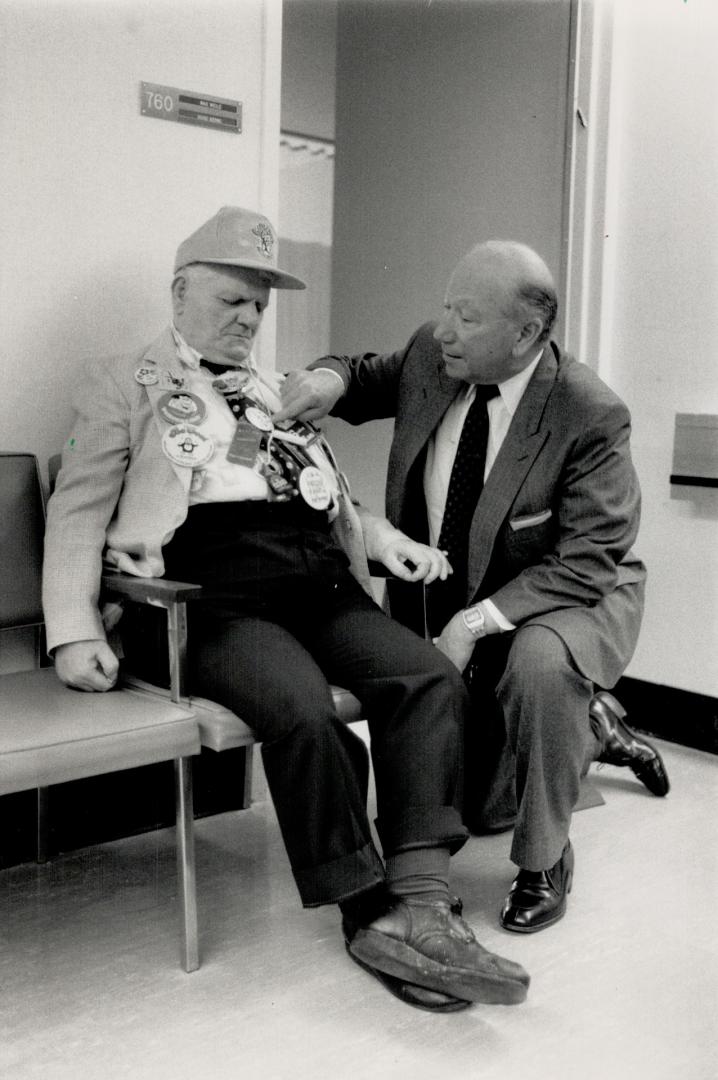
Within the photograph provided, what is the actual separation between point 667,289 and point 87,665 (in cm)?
229

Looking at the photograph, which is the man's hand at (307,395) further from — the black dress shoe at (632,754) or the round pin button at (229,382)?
the black dress shoe at (632,754)

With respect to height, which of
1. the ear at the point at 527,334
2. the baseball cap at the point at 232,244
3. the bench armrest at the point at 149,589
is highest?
the baseball cap at the point at 232,244

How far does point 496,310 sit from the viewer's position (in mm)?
2502

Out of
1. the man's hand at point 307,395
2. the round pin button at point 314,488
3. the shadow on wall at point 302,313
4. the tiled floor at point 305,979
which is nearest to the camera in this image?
the tiled floor at point 305,979

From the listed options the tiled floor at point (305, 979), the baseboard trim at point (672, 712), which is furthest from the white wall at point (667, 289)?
the tiled floor at point (305, 979)

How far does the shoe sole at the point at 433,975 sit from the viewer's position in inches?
75.4

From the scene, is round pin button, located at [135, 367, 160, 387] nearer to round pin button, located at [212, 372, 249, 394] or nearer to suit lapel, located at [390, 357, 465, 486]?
round pin button, located at [212, 372, 249, 394]

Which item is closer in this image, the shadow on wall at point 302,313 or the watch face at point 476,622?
the watch face at point 476,622

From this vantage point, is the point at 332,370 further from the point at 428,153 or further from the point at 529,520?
the point at 428,153

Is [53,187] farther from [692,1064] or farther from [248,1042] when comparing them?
[692,1064]

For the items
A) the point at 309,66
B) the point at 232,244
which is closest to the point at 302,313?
the point at 309,66

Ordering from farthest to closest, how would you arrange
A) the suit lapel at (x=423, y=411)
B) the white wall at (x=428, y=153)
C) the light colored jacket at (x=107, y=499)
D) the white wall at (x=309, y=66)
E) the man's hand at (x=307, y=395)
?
the white wall at (x=309, y=66)
the white wall at (x=428, y=153)
the suit lapel at (x=423, y=411)
the man's hand at (x=307, y=395)
the light colored jacket at (x=107, y=499)

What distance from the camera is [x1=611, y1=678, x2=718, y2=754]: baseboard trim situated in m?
3.54

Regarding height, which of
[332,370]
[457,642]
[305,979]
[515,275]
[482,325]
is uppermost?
[515,275]
